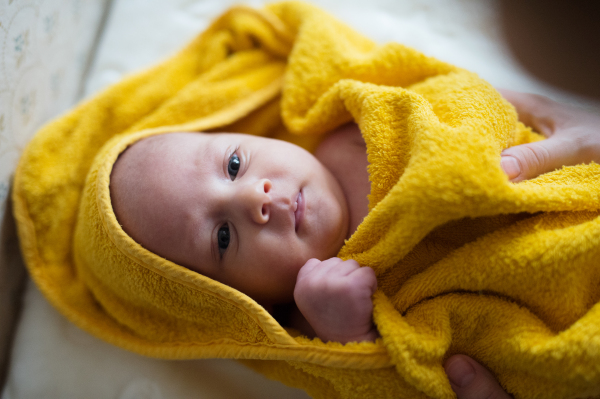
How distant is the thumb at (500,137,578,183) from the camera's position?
817 mm

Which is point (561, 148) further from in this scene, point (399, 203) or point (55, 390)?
point (55, 390)

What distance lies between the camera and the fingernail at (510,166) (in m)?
0.80

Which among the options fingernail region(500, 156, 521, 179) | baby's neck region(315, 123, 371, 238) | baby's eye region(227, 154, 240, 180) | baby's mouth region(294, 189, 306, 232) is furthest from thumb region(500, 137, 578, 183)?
baby's eye region(227, 154, 240, 180)

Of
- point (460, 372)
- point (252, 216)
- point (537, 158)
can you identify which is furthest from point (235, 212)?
point (537, 158)

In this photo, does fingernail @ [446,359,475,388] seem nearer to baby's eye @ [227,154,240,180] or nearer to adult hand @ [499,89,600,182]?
adult hand @ [499,89,600,182]

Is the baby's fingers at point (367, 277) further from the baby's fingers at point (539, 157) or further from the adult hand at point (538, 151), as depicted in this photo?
the baby's fingers at point (539, 157)

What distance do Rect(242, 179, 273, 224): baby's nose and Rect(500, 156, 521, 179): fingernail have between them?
0.49 m

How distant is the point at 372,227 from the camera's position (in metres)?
0.80

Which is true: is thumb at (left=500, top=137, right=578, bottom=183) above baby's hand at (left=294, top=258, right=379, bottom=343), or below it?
above

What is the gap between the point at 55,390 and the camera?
1.02 m

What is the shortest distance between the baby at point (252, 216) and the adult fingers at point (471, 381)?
0.16 meters

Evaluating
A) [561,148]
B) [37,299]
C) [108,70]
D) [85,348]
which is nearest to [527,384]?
[561,148]

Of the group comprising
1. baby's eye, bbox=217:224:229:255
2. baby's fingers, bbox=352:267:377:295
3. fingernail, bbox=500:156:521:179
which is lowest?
baby's eye, bbox=217:224:229:255

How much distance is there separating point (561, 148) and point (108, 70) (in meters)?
1.37
